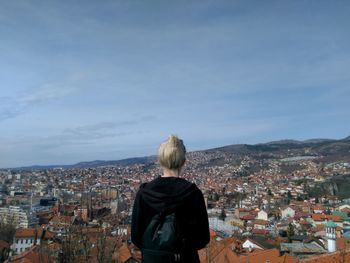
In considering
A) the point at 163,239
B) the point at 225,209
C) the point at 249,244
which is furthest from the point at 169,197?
the point at 225,209

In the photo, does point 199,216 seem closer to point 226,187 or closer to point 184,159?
point 184,159

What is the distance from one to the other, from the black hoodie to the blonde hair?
0.22 feet

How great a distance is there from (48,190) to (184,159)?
3449 inches

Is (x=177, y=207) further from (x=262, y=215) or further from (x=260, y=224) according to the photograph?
(x=262, y=215)

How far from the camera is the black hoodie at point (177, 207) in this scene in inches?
73.4

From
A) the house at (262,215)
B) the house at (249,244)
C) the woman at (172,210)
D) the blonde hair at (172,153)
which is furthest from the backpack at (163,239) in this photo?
the house at (262,215)

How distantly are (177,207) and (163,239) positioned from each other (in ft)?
0.50

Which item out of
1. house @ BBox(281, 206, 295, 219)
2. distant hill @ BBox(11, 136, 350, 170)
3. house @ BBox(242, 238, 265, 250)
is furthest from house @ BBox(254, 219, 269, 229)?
distant hill @ BBox(11, 136, 350, 170)

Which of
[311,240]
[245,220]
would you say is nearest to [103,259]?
[311,240]

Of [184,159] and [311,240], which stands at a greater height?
[184,159]

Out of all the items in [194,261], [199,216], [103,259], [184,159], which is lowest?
[103,259]

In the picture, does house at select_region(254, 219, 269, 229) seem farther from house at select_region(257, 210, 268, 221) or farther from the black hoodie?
the black hoodie

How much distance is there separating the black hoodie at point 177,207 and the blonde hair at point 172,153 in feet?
0.22

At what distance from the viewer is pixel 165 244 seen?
181cm
